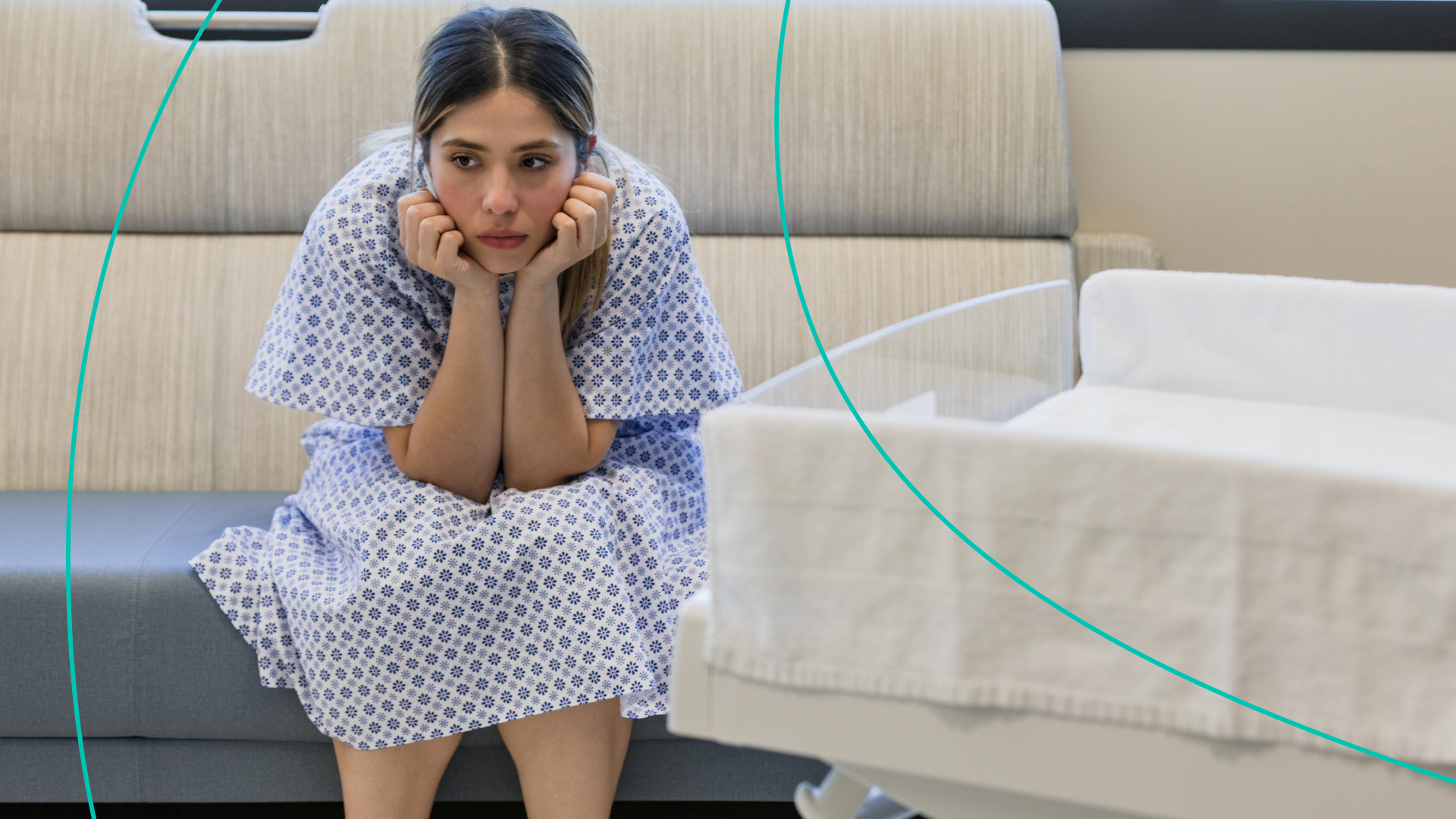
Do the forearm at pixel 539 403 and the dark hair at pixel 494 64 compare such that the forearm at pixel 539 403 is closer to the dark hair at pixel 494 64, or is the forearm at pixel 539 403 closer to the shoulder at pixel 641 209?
the shoulder at pixel 641 209

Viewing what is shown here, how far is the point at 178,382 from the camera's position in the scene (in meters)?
0.83

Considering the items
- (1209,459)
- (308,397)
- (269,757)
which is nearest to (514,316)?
A: (308,397)

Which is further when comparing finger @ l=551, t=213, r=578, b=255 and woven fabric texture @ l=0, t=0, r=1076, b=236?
finger @ l=551, t=213, r=578, b=255

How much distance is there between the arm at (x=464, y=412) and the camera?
752 mm

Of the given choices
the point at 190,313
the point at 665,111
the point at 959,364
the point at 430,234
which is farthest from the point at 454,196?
the point at 190,313

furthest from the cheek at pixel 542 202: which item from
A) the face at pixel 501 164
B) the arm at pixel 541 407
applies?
the arm at pixel 541 407

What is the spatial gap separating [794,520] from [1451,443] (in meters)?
0.19

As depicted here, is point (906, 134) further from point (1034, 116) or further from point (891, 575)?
point (891, 575)

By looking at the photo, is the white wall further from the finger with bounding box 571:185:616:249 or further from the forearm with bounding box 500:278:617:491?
the forearm with bounding box 500:278:617:491

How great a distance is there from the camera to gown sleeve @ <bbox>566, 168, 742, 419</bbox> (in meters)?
0.79

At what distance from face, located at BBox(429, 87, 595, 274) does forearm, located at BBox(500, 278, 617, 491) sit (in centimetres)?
13

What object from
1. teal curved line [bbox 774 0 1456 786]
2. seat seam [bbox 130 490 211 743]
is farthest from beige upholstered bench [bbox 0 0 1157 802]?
teal curved line [bbox 774 0 1456 786]

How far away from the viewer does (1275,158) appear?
1.11ft

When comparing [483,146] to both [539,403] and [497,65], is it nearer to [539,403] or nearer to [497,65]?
[497,65]
